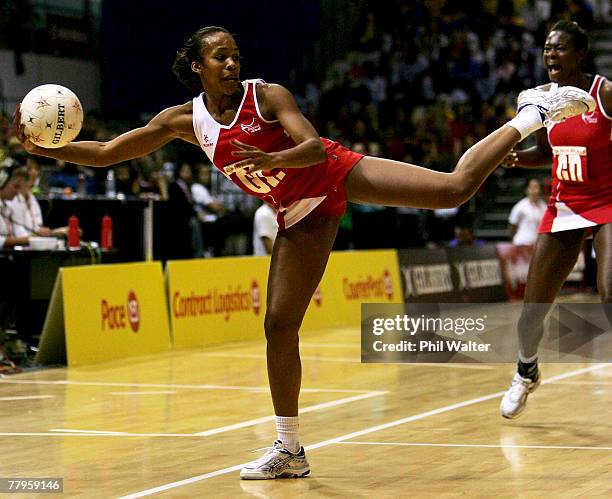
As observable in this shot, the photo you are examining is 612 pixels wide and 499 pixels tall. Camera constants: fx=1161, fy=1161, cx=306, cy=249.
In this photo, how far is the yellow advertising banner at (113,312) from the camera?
38.7 feet

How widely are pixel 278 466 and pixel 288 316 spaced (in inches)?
32.3

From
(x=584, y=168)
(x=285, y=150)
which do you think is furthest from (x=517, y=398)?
(x=285, y=150)

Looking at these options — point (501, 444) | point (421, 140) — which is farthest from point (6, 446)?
point (421, 140)

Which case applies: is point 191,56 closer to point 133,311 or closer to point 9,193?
point 133,311

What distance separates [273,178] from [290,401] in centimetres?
122

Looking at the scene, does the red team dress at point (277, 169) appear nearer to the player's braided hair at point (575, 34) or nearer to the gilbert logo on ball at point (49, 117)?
the gilbert logo on ball at point (49, 117)

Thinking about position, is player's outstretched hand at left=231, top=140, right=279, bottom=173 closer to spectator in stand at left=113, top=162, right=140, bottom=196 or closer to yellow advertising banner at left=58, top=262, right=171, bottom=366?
yellow advertising banner at left=58, top=262, right=171, bottom=366

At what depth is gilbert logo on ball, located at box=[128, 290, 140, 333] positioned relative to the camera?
12594 millimetres

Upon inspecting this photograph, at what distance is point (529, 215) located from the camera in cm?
1945

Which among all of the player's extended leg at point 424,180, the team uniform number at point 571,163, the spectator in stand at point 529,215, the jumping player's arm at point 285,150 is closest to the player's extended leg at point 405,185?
the player's extended leg at point 424,180

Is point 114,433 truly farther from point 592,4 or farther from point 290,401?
point 592,4

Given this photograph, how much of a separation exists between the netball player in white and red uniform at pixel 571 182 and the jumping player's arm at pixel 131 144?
2684 mm

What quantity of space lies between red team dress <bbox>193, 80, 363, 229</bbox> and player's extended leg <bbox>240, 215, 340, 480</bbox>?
0.10 metres

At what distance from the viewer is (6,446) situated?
7375 millimetres
